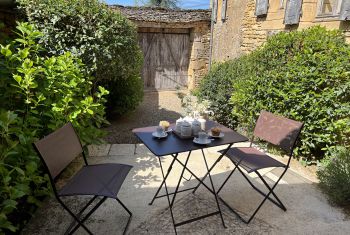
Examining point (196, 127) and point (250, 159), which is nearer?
point (196, 127)

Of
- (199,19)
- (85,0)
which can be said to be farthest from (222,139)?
(199,19)

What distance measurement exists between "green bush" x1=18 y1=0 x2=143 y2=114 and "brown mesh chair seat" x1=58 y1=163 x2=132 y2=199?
2215mm

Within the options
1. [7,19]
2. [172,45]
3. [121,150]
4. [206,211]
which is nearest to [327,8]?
[206,211]

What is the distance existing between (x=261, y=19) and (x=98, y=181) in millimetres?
5508

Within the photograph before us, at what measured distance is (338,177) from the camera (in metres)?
2.79

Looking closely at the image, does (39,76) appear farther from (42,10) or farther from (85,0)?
(85,0)

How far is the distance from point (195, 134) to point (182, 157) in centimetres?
146

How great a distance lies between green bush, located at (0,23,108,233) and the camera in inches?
74.5

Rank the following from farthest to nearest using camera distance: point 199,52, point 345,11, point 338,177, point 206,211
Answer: point 199,52 → point 345,11 → point 338,177 → point 206,211

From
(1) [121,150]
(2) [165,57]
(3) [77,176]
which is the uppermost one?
(2) [165,57]

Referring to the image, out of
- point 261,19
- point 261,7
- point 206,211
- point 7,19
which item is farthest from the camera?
point 261,19

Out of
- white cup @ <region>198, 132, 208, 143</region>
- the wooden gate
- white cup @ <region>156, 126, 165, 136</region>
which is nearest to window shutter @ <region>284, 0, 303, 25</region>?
white cup @ <region>198, 132, 208, 143</region>

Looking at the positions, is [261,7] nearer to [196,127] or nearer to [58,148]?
[196,127]

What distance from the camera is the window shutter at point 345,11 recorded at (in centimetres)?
373
